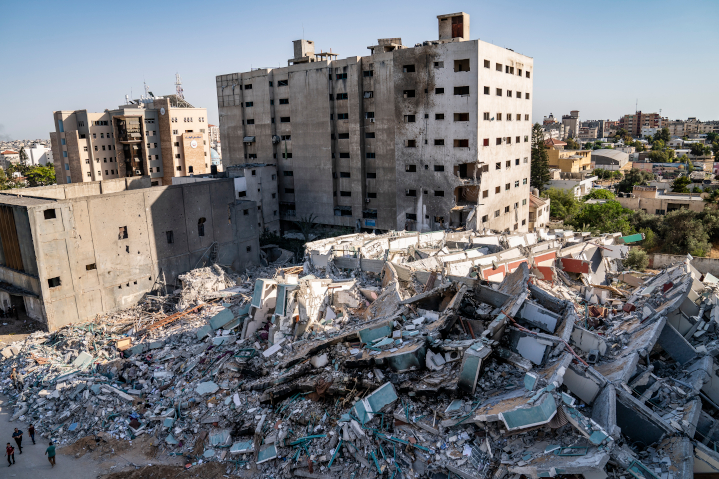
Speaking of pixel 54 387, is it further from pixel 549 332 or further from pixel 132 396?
pixel 549 332

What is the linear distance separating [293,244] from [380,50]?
16.5 metres

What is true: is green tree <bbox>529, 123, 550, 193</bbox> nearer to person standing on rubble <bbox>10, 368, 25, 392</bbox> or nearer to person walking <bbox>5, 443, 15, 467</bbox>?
person standing on rubble <bbox>10, 368, 25, 392</bbox>

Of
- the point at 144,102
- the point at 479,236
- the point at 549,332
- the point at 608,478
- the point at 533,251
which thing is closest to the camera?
the point at 608,478

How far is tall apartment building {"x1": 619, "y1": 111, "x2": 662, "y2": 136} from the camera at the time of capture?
15338 centimetres

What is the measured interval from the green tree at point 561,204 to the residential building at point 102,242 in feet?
110

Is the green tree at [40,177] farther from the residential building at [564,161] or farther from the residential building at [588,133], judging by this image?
the residential building at [588,133]

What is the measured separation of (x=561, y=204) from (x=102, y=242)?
140 feet

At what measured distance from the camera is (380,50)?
37938 millimetres

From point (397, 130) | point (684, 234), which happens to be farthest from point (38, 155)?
point (684, 234)

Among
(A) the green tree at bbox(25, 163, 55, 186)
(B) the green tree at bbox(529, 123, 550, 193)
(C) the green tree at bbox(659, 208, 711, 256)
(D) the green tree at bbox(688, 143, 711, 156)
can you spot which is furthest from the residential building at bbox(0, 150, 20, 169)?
(D) the green tree at bbox(688, 143, 711, 156)

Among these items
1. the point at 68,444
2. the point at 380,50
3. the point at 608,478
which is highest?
the point at 380,50

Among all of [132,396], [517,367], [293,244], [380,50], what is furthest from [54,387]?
[380,50]

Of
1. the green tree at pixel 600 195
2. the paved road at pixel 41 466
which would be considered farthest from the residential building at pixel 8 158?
A: the paved road at pixel 41 466

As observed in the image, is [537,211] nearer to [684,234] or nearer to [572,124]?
[684,234]
